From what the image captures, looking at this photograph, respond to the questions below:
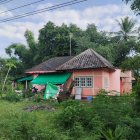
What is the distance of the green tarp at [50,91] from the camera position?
2472 centimetres

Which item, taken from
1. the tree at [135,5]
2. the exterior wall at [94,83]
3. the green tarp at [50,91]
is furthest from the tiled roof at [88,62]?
the tree at [135,5]

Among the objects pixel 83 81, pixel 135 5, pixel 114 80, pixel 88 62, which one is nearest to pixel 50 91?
pixel 83 81

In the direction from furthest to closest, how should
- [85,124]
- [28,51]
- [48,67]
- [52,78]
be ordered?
[28,51]
[48,67]
[52,78]
[85,124]

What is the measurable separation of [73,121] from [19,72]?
3776 centimetres

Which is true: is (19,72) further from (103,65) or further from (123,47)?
(103,65)

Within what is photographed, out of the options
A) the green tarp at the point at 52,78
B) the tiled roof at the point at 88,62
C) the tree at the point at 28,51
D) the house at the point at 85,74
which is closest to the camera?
the tiled roof at the point at 88,62

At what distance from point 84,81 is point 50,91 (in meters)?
3.30

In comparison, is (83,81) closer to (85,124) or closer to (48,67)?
(48,67)

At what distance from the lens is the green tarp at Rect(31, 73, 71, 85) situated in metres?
27.5

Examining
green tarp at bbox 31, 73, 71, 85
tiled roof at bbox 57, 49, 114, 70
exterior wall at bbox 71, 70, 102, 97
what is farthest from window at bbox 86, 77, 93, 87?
green tarp at bbox 31, 73, 71, 85

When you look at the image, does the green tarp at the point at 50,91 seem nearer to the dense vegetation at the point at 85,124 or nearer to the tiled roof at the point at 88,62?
the tiled roof at the point at 88,62

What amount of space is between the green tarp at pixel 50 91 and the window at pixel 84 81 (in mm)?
2288

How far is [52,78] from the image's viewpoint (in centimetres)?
2867

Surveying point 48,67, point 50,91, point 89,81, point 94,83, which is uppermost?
point 48,67
